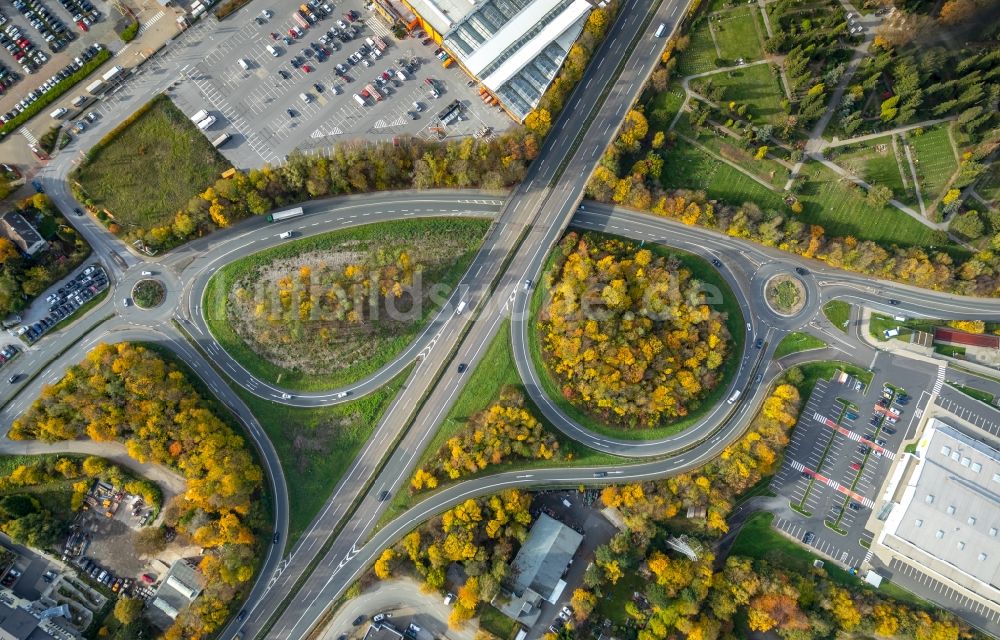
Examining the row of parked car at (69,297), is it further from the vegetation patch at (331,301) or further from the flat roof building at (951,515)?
the flat roof building at (951,515)

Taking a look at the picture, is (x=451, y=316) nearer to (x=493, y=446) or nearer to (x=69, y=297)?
(x=493, y=446)

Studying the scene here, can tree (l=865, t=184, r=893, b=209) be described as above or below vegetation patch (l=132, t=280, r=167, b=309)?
above

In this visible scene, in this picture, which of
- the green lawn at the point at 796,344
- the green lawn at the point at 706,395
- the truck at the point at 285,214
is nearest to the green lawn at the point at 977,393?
the green lawn at the point at 796,344

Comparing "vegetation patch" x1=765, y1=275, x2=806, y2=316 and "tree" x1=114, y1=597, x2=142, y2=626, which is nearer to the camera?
"tree" x1=114, y1=597, x2=142, y2=626

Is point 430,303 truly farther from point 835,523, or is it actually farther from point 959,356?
point 959,356

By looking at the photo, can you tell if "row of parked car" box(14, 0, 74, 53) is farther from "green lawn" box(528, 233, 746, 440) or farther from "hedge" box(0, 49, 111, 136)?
"green lawn" box(528, 233, 746, 440)

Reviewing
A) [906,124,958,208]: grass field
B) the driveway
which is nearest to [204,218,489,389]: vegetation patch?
the driveway
